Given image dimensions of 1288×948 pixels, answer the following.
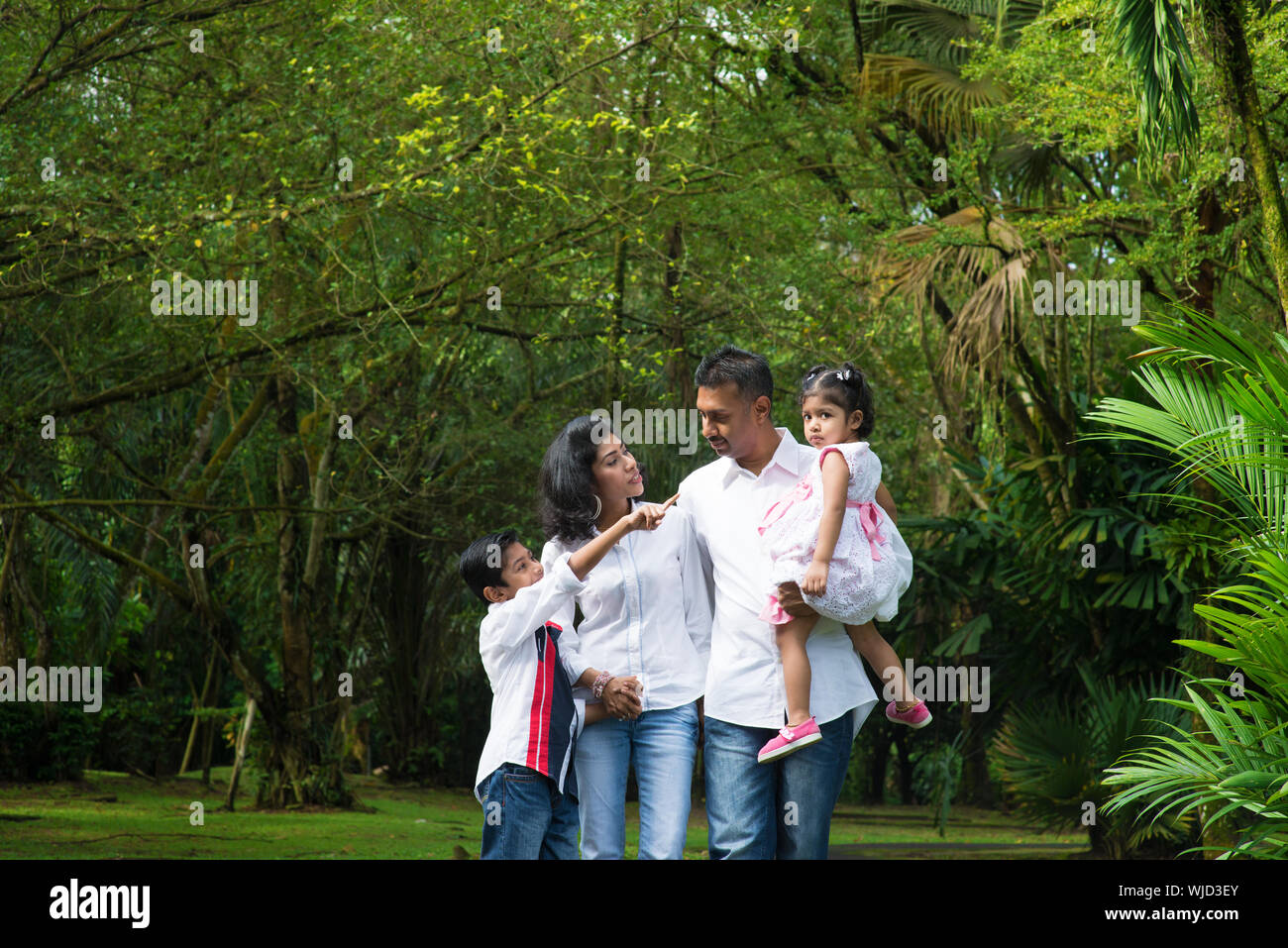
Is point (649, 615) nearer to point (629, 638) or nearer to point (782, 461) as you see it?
point (629, 638)

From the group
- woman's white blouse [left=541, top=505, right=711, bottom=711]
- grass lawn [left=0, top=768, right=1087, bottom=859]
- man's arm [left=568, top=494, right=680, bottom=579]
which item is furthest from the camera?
grass lawn [left=0, top=768, right=1087, bottom=859]

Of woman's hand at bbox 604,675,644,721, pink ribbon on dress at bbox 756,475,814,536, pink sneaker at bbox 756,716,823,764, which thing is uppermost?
pink ribbon on dress at bbox 756,475,814,536

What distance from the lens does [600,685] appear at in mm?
3504

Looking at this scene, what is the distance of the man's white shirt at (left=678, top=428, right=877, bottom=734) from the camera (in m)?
3.35

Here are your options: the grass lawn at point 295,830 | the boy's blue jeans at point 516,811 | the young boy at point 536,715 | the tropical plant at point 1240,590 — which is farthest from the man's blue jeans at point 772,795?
the grass lawn at point 295,830

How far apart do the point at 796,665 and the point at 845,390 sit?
880 millimetres

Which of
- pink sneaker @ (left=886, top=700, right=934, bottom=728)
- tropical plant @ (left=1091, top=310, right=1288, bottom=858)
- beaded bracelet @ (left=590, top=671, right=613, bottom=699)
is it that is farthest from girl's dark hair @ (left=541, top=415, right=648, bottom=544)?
tropical plant @ (left=1091, top=310, right=1288, bottom=858)

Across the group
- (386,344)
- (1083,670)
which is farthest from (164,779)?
(1083,670)

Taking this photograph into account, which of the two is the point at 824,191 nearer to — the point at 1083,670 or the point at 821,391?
the point at 1083,670

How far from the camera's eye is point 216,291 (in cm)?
850

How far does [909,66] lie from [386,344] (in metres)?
5.63

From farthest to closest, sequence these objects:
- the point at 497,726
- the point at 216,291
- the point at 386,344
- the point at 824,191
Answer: the point at 824,191, the point at 386,344, the point at 216,291, the point at 497,726

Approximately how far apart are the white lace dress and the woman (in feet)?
1.14

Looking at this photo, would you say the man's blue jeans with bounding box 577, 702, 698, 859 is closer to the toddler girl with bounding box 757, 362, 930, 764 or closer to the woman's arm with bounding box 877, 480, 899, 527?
the toddler girl with bounding box 757, 362, 930, 764
